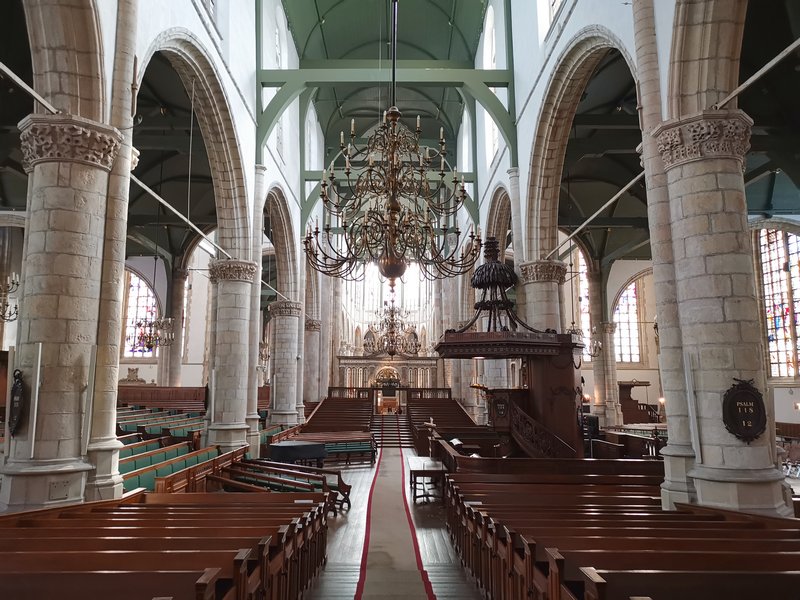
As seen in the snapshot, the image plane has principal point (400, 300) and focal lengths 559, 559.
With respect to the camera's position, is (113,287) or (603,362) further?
(603,362)

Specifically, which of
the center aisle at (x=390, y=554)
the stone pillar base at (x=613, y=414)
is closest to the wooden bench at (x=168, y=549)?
the center aisle at (x=390, y=554)

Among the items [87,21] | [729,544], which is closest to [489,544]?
[729,544]

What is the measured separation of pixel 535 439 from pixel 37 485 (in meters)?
8.10

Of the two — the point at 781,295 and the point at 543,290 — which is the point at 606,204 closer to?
the point at 543,290

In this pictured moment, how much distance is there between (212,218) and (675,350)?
755 inches

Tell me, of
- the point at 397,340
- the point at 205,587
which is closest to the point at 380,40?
the point at 397,340

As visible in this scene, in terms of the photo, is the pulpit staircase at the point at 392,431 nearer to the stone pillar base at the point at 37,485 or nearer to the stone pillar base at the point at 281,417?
the stone pillar base at the point at 281,417

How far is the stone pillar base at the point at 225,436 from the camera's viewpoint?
38.5 feet

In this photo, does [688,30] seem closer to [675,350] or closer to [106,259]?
[675,350]

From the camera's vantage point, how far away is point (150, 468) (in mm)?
8000

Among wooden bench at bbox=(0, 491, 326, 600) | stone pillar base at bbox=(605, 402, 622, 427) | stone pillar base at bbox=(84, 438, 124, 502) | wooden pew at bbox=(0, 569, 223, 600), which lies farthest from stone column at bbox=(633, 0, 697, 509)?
stone pillar base at bbox=(605, 402, 622, 427)

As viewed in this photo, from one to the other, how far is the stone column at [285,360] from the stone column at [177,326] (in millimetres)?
6988

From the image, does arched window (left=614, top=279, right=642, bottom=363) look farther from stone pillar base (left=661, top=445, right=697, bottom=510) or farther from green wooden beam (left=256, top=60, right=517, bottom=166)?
stone pillar base (left=661, top=445, right=697, bottom=510)

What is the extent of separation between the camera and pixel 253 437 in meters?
13.4
